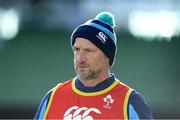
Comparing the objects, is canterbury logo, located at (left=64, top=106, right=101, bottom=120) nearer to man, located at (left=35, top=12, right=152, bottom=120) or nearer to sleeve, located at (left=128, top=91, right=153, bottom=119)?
man, located at (left=35, top=12, right=152, bottom=120)

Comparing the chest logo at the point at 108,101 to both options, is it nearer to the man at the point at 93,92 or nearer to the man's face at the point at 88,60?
the man at the point at 93,92

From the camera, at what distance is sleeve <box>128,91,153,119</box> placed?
546 cm

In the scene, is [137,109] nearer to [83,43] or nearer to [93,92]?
[93,92]

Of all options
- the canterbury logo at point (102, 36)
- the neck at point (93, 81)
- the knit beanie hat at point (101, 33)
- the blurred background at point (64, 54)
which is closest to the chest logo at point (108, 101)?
the neck at point (93, 81)

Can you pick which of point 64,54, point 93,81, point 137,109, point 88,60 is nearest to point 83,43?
point 88,60

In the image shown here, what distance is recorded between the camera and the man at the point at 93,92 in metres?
5.53

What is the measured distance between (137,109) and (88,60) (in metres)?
0.49

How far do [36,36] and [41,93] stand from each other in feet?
3.02

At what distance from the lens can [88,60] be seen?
5.57 m

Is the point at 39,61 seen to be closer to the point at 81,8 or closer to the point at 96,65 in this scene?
the point at 81,8

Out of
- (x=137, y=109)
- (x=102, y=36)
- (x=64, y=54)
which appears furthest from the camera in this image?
(x=64, y=54)

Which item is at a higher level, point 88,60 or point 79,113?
point 88,60

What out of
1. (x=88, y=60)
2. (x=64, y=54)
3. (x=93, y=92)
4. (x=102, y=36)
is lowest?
(x=64, y=54)

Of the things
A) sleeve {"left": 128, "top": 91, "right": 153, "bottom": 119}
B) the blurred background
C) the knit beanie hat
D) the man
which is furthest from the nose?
the blurred background
